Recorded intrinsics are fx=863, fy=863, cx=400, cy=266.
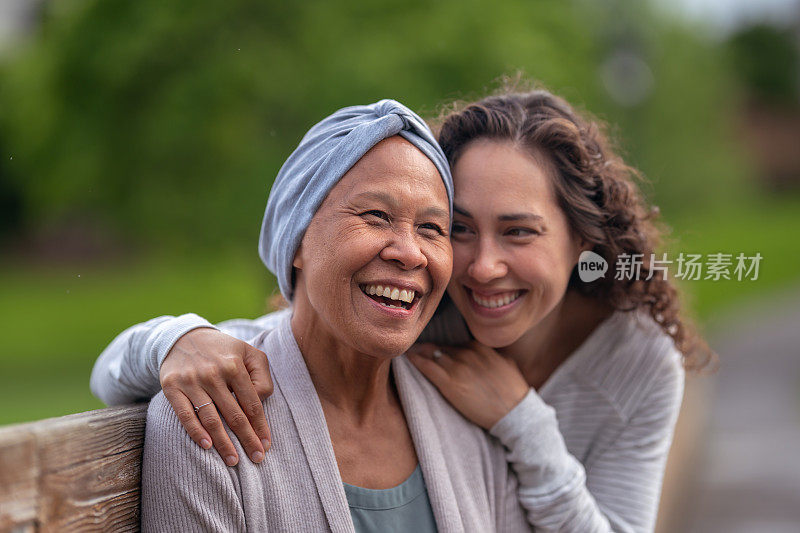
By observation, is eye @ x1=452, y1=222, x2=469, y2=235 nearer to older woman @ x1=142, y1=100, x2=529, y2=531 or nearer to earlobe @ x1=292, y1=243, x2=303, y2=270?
older woman @ x1=142, y1=100, x2=529, y2=531

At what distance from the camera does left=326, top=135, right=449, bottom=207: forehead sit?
2.06m

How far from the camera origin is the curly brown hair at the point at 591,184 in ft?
8.41

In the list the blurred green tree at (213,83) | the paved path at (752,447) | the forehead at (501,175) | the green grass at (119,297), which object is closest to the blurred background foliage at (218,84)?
the blurred green tree at (213,83)

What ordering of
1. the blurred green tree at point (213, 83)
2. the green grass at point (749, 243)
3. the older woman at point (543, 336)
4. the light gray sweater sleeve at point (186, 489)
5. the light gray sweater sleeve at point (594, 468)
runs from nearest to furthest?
the light gray sweater sleeve at point (186, 489), the older woman at point (543, 336), the light gray sweater sleeve at point (594, 468), the blurred green tree at point (213, 83), the green grass at point (749, 243)

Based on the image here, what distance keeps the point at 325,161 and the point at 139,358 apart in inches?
26.5

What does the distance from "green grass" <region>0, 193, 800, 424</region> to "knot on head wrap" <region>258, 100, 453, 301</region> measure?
944 centimetres

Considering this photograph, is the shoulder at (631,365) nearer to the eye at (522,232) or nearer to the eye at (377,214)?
the eye at (522,232)

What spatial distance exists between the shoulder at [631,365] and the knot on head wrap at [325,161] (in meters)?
0.90

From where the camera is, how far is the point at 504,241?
2459 mm

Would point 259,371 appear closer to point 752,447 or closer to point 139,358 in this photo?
point 139,358

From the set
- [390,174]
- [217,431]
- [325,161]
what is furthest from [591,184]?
[217,431]

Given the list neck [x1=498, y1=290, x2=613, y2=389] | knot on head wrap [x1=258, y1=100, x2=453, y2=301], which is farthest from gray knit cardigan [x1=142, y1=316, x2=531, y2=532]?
neck [x1=498, y1=290, x2=613, y2=389]

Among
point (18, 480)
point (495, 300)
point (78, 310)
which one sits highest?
point (495, 300)

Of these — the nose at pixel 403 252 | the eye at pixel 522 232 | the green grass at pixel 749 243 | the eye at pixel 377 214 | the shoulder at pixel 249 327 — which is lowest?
the shoulder at pixel 249 327
